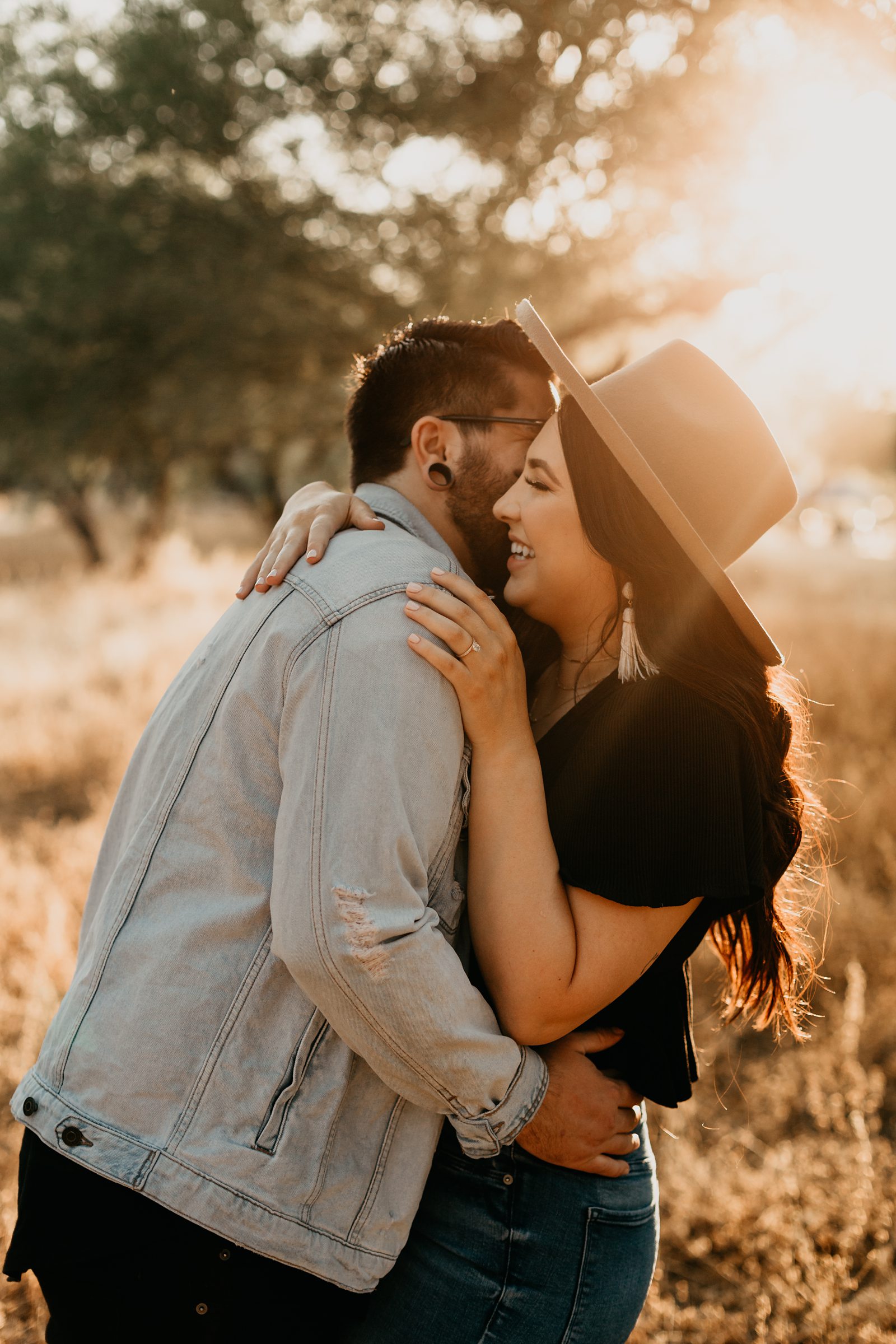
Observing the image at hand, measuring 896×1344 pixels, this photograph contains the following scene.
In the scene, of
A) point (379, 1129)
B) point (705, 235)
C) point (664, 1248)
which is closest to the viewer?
point (379, 1129)

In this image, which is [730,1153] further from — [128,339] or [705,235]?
[128,339]

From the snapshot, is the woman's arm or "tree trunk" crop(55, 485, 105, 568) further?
"tree trunk" crop(55, 485, 105, 568)

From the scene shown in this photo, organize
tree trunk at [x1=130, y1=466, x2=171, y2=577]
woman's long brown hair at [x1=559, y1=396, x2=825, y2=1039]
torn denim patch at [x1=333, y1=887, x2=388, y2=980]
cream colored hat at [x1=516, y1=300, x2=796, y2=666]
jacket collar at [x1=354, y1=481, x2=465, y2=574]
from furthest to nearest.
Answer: tree trunk at [x1=130, y1=466, x2=171, y2=577] → jacket collar at [x1=354, y1=481, x2=465, y2=574] → cream colored hat at [x1=516, y1=300, x2=796, y2=666] → woman's long brown hair at [x1=559, y1=396, x2=825, y2=1039] → torn denim patch at [x1=333, y1=887, x2=388, y2=980]

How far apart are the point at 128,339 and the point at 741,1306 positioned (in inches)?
327

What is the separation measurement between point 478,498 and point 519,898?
1081 millimetres

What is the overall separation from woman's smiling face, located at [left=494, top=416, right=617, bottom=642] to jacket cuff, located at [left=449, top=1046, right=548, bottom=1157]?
37.8 inches

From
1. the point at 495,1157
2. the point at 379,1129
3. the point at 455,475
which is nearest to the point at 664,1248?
the point at 495,1157

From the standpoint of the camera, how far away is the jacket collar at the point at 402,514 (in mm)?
2152

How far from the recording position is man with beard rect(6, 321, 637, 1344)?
154 centimetres

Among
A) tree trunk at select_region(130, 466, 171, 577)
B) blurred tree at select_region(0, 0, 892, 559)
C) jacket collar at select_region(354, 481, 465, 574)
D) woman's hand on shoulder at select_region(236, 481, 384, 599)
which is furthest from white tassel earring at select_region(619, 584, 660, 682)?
tree trunk at select_region(130, 466, 171, 577)

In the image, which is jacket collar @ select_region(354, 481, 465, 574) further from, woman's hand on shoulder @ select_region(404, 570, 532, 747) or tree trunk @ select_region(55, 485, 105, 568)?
tree trunk @ select_region(55, 485, 105, 568)

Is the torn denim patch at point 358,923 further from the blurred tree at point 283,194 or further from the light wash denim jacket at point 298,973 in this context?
the blurred tree at point 283,194

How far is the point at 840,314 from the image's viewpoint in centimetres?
852

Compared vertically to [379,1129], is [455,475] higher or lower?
higher
